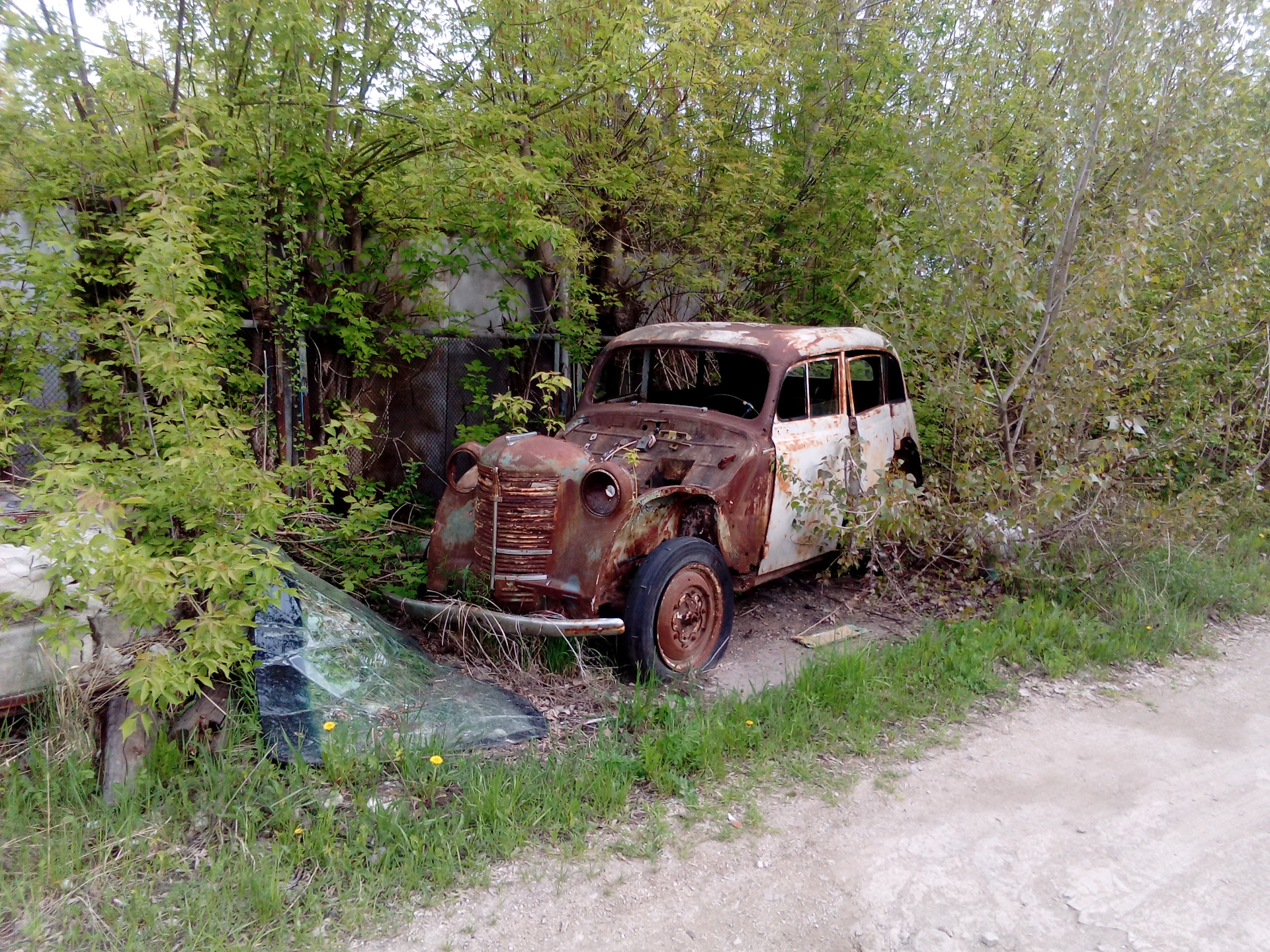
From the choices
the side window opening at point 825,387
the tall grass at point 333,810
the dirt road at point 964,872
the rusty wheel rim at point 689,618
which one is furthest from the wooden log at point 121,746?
the side window opening at point 825,387

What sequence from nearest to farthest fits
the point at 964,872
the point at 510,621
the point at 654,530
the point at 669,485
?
1. the point at 964,872
2. the point at 510,621
3. the point at 654,530
4. the point at 669,485

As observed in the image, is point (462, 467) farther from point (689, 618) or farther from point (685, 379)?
point (685, 379)

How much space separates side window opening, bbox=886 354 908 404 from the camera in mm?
6684

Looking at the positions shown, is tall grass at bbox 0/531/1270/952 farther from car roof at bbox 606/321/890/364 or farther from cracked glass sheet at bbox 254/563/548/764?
car roof at bbox 606/321/890/364

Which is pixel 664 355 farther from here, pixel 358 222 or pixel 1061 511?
pixel 1061 511

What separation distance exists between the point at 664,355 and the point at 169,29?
373cm

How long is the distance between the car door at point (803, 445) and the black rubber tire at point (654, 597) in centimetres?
72

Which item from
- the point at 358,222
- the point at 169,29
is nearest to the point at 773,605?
the point at 358,222

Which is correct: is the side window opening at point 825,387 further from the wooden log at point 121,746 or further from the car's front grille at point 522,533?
the wooden log at point 121,746

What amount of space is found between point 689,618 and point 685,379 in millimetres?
2326

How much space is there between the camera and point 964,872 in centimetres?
312

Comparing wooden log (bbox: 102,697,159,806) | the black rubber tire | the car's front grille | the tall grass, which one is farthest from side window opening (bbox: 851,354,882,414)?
wooden log (bbox: 102,697,159,806)

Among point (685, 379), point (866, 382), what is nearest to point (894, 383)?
point (866, 382)

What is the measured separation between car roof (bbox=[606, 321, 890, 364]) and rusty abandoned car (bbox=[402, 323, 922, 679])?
0.02 m
